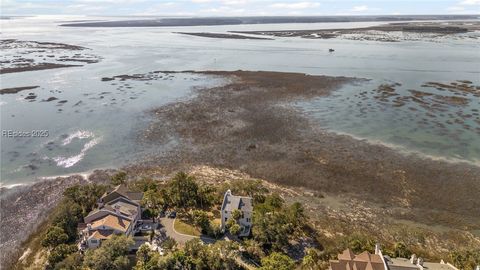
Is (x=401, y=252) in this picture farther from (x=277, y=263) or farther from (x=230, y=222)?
(x=230, y=222)

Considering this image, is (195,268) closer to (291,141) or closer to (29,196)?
(29,196)

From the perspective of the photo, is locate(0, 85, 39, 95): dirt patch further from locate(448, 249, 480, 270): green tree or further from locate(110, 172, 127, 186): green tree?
locate(448, 249, 480, 270): green tree

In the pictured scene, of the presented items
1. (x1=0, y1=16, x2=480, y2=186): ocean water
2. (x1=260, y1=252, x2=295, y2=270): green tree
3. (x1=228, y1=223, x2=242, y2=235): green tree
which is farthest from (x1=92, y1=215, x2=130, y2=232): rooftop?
(x1=0, y1=16, x2=480, y2=186): ocean water

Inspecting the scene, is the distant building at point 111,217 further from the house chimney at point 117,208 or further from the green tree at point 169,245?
the green tree at point 169,245

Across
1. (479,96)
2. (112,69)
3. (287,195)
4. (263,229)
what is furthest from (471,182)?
(112,69)

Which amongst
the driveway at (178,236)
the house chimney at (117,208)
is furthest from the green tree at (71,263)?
the driveway at (178,236)
